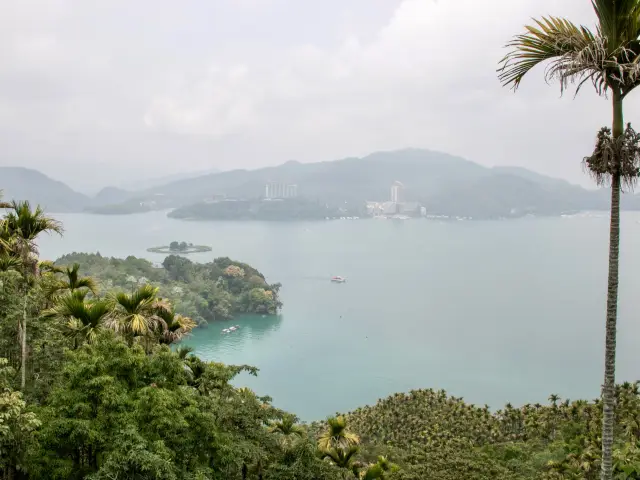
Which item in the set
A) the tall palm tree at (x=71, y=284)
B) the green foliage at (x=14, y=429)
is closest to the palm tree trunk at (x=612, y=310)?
the green foliage at (x=14, y=429)

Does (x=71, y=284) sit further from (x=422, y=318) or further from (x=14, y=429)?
(x=422, y=318)

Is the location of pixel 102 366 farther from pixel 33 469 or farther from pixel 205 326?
pixel 205 326

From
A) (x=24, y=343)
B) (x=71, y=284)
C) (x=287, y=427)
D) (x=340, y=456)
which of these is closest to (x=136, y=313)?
(x=24, y=343)

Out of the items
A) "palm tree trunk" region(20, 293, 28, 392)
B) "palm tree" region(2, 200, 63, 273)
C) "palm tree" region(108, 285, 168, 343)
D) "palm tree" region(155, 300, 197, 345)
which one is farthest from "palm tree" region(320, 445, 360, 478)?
"palm tree" region(2, 200, 63, 273)

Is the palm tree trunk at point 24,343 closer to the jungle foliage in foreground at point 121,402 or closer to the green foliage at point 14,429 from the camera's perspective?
the jungle foliage in foreground at point 121,402

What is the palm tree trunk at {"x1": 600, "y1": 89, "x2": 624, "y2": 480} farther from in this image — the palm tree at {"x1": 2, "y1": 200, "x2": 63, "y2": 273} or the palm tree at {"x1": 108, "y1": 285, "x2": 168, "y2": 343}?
the palm tree at {"x1": 2, "y1": 200, "x2": 63, "y2": 273}
